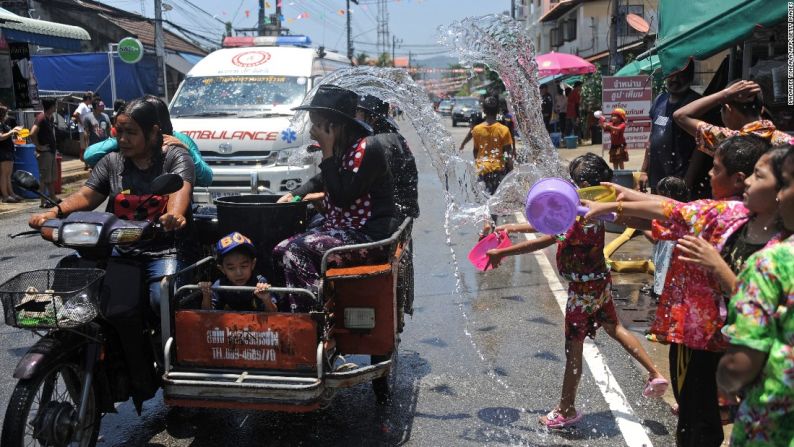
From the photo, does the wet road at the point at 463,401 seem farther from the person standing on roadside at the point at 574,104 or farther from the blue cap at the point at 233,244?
the person standing on roadside at the point at 574,104

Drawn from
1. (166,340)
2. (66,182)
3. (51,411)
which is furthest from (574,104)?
(51,411)

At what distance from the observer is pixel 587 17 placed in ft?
134

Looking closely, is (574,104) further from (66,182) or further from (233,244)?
(233,244)

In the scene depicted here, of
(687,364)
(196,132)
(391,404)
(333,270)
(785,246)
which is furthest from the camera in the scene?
(196,132)

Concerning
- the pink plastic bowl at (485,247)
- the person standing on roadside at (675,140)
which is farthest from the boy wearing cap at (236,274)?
the person standing on roadside at (675,140)

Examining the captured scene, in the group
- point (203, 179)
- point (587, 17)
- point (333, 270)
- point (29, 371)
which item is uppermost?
point (587, 17)

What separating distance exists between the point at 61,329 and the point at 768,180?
300 cm

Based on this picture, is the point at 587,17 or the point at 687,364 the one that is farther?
the point at 587,17

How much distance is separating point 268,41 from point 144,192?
40.4ft

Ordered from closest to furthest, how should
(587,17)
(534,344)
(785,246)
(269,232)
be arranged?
(785,246) < (269,232) < (534,344) < (587,17)

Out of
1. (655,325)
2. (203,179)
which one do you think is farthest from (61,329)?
(655,325)

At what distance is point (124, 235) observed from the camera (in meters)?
3.77

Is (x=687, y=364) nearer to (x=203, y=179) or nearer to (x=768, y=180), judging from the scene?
(x=768, y=180)

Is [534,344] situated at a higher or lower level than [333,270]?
lower
